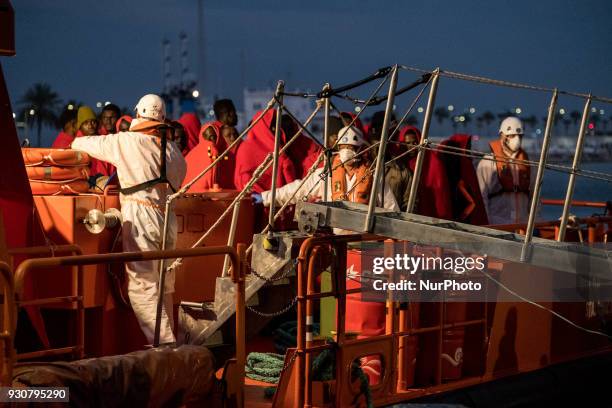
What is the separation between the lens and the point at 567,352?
9.17 metres

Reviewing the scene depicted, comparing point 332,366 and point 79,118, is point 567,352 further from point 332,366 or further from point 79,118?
point 79,118

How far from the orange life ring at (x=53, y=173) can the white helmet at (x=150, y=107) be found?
1.93 feet

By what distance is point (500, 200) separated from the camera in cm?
1052

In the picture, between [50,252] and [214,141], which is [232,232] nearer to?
[50,252]

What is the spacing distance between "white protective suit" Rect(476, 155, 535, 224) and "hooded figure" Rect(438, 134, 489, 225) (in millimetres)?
91

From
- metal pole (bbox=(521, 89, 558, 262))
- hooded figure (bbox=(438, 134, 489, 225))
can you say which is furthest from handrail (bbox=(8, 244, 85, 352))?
hooded figure (bbox=(438, 134, 489, 225))

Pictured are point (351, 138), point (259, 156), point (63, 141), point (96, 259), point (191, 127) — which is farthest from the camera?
point (191, 127)

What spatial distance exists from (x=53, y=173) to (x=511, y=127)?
198 inches

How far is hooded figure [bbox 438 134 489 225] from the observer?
10422 millimetres

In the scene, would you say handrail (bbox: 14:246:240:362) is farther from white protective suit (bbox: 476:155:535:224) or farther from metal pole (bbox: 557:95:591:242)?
white protective suit (bbox: 476:155:535:224)

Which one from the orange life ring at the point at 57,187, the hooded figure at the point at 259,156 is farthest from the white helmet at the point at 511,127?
the orange life ring at the point at 57,187

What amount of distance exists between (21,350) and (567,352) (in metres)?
4.75

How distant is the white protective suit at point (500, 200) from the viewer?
10.4 m

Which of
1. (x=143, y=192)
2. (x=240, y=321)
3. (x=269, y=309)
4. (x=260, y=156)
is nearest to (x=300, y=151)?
(x=260, y=156)
